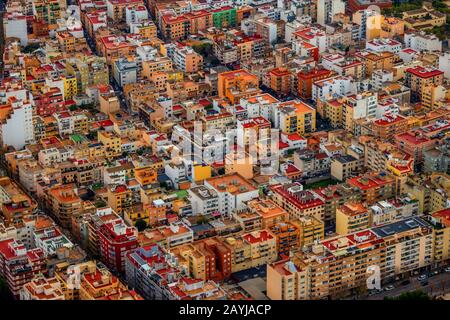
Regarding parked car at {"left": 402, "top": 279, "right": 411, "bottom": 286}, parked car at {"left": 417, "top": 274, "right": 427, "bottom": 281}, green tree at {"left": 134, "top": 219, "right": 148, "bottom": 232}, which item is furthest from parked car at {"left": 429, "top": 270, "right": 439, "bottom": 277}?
green tree at {"left": 134, "top": 219, "right": 148, "bottom": 232}

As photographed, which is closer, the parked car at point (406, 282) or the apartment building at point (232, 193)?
the parked car at point (406, 282)

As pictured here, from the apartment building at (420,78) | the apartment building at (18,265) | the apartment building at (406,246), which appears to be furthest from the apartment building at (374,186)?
the apartment building at (18,265)

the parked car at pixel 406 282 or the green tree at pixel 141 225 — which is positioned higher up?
the green tree at pixel 141 225

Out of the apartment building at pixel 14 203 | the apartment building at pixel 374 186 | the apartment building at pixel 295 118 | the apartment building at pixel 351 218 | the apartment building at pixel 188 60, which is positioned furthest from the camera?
the apartment building at pixel 188 60

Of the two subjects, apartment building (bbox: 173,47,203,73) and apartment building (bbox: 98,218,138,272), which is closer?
apartment building (bbox: 98,218,138,272)

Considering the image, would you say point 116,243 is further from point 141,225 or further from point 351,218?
point 351,218

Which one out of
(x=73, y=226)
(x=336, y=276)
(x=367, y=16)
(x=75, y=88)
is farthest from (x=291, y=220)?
(x=367, y=16)

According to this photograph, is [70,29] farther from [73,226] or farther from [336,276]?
[336,276]

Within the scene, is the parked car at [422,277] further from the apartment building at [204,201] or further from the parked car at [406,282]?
the apartment building at [204,201]

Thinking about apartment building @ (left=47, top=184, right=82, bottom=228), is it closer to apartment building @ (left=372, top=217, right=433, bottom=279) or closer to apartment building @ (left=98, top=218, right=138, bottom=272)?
apartment building @ (left=98, top=218, right=138, bottom=272)

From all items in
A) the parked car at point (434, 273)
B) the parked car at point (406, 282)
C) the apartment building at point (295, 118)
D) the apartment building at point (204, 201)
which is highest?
the apartment building at point (295, 118)

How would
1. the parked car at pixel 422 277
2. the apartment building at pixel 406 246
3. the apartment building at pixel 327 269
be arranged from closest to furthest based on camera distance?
the apartment building at pixel 327 269 → the apartment building at pixel 406 246 → the parked car at pixel 422 277
